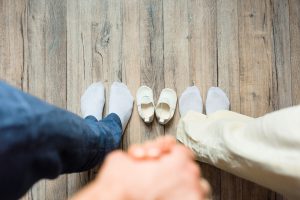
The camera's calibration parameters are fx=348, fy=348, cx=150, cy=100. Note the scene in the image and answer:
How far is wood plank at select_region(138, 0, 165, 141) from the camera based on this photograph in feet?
Answer: 3.79

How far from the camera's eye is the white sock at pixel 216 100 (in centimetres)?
112

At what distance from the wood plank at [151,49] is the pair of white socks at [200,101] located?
0.09m

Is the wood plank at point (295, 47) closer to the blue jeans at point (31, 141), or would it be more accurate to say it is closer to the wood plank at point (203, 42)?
the wood plank at point (203, 42)

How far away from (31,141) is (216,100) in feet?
2.26

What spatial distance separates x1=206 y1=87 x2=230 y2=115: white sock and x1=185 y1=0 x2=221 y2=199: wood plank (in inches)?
1.3

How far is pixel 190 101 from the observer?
1133mm

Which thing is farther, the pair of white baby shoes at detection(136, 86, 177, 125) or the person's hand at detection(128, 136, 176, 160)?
the pair of white baby shoes at detection(136, 86, 177, 125)

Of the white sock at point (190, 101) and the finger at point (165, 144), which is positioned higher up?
the white sock at point (190, 101)

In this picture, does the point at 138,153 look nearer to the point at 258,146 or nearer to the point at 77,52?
the point at 258,146

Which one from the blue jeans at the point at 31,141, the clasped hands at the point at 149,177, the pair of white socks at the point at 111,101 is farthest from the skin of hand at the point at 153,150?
the pair of white socks at the point at 111,101

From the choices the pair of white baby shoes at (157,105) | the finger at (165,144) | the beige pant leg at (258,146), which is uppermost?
the pair of white baby shoes at (157,105)

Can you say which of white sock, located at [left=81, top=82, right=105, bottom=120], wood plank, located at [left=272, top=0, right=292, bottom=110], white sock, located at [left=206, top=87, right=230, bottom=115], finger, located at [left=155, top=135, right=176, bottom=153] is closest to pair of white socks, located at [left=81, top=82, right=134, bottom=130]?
white sock, located at [left=81, top=82, right=105, bottom=120]

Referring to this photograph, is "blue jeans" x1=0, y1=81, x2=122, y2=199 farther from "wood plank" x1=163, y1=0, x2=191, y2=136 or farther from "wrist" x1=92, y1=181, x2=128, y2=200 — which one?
"wood plank" x1=163, y1=0, x2=191, y2=136

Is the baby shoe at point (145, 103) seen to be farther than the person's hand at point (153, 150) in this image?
Yes
